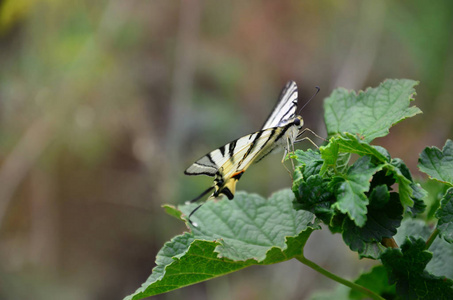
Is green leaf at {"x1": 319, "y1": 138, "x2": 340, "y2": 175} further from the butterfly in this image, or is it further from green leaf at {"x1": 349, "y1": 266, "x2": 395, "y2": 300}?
green leaf at {"x1": 349, "y1": 266, "x2": 395, "y2": 300}

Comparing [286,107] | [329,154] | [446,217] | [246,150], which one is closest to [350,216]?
[329,154]

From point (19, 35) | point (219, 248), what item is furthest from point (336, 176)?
point (19, 35)

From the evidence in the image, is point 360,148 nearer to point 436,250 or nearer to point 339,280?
point 339,280

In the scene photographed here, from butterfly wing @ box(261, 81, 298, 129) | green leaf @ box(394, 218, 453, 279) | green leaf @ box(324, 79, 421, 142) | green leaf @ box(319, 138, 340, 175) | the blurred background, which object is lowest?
green leaf @ box(394, 218, 453, 279)

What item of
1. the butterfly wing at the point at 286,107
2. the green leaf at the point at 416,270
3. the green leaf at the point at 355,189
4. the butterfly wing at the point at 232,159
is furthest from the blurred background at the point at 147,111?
the green leaf at the point at 355,189

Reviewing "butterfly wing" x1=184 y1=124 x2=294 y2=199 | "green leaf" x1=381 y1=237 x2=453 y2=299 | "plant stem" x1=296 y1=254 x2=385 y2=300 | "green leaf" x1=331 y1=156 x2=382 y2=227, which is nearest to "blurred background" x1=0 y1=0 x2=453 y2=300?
"butterfly wing" x1=184 y1=124 x2=294 y2=199

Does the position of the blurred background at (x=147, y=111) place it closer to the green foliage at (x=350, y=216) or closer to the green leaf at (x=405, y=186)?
the green foliage at (x=350, y=216)
